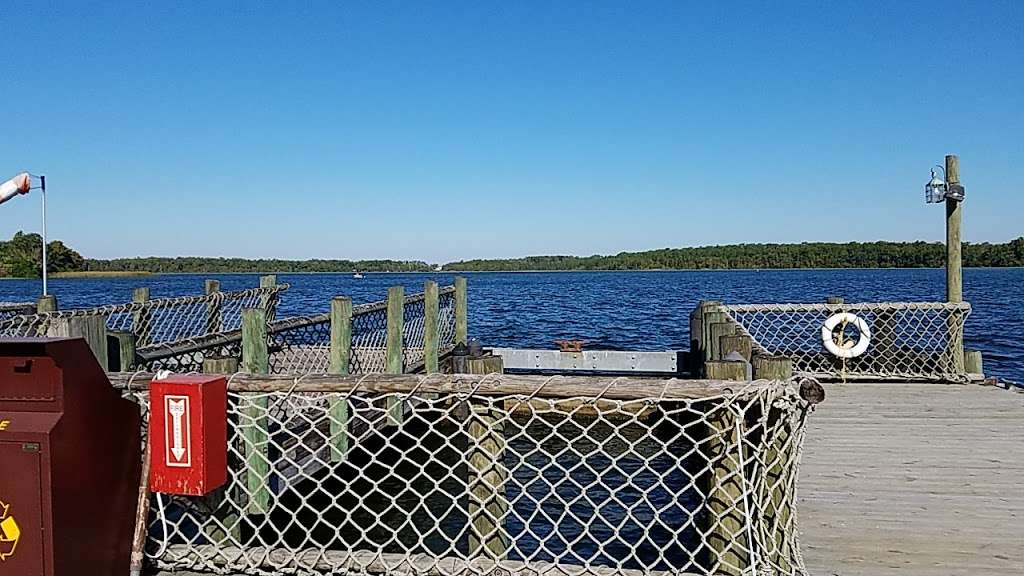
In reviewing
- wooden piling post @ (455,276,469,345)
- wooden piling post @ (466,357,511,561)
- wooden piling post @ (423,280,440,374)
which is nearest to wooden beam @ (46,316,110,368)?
wooden piling post @ (466,357,511,561)

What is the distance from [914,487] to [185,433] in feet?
14.4

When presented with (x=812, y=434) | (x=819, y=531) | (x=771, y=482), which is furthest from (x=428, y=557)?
(x=812, y=434)

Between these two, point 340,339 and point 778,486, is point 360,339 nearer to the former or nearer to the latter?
point 340,339

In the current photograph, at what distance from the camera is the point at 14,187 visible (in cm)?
375

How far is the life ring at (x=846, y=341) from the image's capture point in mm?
9469

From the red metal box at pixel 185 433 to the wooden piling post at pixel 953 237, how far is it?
954 centimetres

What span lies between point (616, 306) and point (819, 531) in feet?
122

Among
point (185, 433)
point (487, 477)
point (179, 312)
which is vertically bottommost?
point (487, 477)

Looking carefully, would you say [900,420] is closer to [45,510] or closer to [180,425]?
[180,425]

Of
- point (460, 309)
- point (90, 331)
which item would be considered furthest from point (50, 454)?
point (460, 309)

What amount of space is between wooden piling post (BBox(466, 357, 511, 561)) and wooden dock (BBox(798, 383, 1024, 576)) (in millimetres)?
1591

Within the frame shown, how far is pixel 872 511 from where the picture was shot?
15.4ft

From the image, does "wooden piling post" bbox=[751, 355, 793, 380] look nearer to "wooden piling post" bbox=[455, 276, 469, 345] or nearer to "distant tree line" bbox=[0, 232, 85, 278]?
"wooden piling post" bbox=[455, 276, 469, 345]

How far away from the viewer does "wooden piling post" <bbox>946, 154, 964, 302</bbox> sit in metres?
10.1
